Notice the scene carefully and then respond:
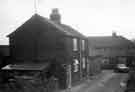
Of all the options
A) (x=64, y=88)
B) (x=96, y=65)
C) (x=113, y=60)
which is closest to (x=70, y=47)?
(x=64, y=88)

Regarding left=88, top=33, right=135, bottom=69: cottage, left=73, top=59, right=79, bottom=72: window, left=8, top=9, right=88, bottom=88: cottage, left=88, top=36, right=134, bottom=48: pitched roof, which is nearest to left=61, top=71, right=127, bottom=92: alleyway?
left=8, top=9, right=88, bottom=88: cottage

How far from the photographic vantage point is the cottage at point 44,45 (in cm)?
2325

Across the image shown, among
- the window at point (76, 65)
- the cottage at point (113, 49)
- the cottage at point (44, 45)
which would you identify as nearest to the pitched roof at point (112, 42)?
the cottage at point (113, 49)

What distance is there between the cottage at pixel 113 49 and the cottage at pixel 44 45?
24262 millimetres

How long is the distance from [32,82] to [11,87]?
2303 millimetres

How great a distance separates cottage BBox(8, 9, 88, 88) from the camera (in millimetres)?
23250

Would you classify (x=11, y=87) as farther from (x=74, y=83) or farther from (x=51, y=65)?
(x=74, y=83)

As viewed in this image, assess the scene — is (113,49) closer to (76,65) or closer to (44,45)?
(76,65)

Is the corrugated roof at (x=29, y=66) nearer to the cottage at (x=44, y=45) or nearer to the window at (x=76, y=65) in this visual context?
the cottage at (x=44, y=45)

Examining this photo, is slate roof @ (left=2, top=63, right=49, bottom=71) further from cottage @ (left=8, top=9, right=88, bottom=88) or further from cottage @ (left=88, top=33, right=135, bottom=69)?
cottage @ (left=88, top=33, right=135, bottom=69)

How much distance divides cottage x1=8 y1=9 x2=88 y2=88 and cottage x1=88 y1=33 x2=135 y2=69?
2426 cm

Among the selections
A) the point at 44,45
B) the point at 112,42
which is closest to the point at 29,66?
the point at 44,45

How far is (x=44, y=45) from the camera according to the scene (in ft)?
78.5

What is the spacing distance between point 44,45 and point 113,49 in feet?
98.4
